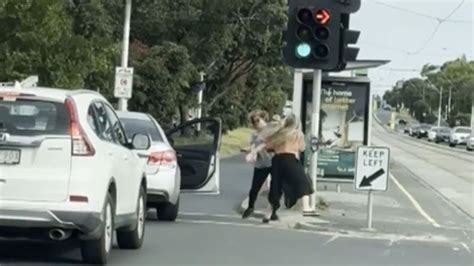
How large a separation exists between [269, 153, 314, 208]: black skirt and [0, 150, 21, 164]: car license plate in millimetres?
6931

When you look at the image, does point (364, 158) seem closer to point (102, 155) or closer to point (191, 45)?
point (102, 155)

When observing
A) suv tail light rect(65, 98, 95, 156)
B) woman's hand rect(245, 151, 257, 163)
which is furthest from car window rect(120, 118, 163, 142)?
suv tail light rect(65, 98, 95, 156)

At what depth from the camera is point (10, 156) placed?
9.08m

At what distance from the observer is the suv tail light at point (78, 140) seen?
9078 millimetres

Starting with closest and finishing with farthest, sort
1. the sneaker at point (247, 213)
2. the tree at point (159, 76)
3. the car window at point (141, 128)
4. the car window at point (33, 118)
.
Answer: the car window at point (33, 118) < the car window at point (141, 128) < the sneaker at point (247, 213) < the tree at point (159, 76)

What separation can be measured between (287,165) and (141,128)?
2313mm

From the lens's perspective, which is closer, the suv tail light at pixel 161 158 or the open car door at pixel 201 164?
the suv tail light at pixel 161 158

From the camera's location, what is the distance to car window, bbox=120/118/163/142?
1492cm

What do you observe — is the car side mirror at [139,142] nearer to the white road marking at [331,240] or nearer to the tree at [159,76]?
the white road marking at [331,240]

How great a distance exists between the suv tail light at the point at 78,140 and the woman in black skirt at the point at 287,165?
21.3ft

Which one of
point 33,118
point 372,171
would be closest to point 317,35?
point 372,171

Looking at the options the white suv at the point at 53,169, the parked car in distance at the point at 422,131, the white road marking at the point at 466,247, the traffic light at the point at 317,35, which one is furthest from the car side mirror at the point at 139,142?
the parked car in distance at the point at 422,131

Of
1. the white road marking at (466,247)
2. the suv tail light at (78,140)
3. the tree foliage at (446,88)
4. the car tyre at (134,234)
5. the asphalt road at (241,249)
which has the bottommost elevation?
the asphalt road at (241,249)

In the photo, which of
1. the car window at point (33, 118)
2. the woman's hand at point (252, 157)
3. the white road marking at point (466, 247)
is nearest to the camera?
the car window at point (33, 118)
